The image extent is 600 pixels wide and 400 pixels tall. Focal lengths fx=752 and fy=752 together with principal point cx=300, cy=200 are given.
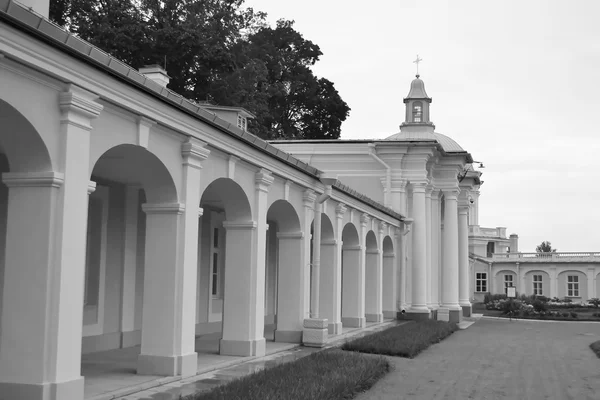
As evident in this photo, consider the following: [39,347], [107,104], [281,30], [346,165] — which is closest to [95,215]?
[107,104]

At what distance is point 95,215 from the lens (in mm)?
13742

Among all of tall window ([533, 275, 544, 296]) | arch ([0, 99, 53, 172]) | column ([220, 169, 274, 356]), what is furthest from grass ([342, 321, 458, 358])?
tall window ([533, 275, 544, 296])

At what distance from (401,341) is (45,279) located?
11232 millimetres

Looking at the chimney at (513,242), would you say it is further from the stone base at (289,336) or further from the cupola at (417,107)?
the stone base at (289,336)

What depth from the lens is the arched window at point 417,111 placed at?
34.8m

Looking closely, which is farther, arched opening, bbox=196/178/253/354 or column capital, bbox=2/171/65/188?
arched opening, bbox=196/178/253/354

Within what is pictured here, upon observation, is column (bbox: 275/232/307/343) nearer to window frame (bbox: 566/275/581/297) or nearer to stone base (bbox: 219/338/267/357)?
stone base (bbox: 219/338/267/357)

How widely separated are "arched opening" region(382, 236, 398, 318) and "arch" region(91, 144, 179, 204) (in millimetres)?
17247

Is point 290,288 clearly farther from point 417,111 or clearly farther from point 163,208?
point 417,111

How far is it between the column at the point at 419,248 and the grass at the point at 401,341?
5.56 m

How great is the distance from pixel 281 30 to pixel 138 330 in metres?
33.2

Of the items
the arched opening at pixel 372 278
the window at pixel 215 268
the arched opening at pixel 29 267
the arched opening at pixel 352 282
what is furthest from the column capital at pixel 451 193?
the arched opening at pixel 29 267

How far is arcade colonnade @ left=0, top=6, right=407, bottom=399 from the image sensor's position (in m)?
8.26

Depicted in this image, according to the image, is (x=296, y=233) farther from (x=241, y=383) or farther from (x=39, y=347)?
(x=39, y=347)
